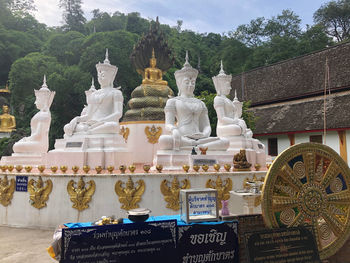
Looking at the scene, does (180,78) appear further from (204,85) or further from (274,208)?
(204,85)

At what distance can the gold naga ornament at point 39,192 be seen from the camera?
6.57 m

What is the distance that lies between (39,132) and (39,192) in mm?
3683

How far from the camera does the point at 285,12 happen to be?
1534 inches

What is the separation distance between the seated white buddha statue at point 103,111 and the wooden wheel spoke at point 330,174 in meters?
6.01

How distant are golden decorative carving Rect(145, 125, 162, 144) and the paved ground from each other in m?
5.14

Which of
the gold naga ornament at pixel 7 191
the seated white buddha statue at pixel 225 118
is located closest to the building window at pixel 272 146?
the seated white buddha statue at pixel 225 118

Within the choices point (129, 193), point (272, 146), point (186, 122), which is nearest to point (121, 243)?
point (129, 193)

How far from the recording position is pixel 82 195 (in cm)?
636

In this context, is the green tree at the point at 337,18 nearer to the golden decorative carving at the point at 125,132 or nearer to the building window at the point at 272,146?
the building window at the point at 272,146

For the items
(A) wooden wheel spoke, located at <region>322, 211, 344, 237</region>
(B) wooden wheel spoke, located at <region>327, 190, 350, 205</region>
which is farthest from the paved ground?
(B) wooden wheel spoke, located at <region>327, 190, 350, 205</region>

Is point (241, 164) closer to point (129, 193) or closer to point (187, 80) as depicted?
point (129, 193)

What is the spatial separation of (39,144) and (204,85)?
20.0 meters

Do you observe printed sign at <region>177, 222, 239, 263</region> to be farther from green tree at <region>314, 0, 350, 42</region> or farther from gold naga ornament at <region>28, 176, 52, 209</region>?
green tree at <region>314, 0, 350, 42</region>

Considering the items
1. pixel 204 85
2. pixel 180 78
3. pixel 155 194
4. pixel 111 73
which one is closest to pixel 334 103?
pixel 204 85
